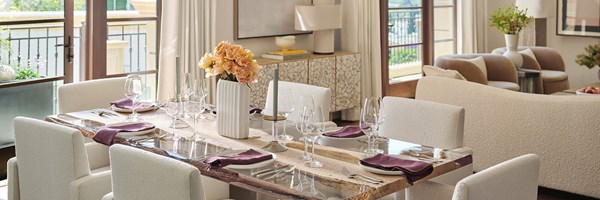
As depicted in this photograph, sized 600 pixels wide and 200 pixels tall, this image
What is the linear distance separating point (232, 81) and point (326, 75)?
4050 mm

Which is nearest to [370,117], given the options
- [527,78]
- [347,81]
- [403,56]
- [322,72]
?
[322,72]

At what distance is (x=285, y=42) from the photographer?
24.2 ft

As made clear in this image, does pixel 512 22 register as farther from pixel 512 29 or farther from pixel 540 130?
pixel 540 130

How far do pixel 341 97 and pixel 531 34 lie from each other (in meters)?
3.30

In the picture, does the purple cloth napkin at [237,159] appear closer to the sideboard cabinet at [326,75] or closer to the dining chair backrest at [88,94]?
the dining chair backrest at [88,94]

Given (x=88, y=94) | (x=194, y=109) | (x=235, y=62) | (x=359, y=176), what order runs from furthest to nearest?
(x=88, y=94) → (x=194, y=109) → (x=235, y=62) → (x=359, y=176)

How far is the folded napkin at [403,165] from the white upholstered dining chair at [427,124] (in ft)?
1.94

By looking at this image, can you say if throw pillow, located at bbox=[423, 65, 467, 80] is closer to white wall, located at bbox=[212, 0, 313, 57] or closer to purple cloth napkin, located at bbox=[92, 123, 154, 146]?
white wall, located at bbox=[212, 0, 313, 57]

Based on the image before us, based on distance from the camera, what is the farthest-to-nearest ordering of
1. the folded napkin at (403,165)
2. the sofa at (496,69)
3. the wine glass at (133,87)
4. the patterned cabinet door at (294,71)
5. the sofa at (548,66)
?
the sofa at (548,66) < the sofa at (496,69) < the patterned cabinet door at (294,71) < the wine glass at (133,87) < the folded napkin at (403,165)

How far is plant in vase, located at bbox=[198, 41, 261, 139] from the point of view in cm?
359

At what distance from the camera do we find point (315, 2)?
7871mm

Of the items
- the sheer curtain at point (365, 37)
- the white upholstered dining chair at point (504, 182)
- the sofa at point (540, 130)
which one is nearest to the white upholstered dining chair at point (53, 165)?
the white upholstered dining chair at point (504, 182)

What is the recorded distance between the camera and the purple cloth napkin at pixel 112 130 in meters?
3.68

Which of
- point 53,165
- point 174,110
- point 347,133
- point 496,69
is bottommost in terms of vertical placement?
→ point 53,165
